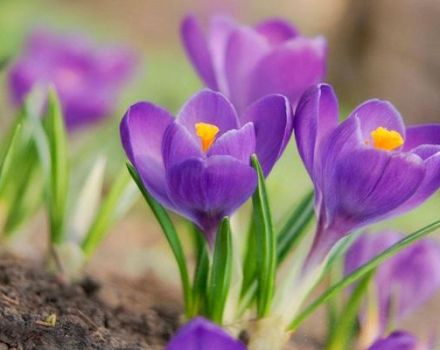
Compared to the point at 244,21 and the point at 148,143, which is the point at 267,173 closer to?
the point at 148,143

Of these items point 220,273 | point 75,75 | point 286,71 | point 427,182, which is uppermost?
point 75,75

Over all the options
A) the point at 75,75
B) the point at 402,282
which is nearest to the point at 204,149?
the point at 402,282

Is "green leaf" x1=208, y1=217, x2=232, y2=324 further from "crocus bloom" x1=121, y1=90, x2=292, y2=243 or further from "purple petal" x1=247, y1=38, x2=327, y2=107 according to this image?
"purple petal" x1=247, y1=38, x2=327, y2=107

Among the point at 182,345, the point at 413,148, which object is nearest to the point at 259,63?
the point at 413,148

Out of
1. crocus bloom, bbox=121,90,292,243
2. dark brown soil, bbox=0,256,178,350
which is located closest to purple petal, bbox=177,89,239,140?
crocus bloom, bbox=121,90,292,243

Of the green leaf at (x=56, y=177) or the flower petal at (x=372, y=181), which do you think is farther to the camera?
the green leaf at (x=56, y=177)

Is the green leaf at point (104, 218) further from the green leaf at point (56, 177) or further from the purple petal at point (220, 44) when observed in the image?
the purple petal at point (220, 44)

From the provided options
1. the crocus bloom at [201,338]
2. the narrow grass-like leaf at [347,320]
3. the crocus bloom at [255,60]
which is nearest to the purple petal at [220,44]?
the crocus bloom at [255,60]
